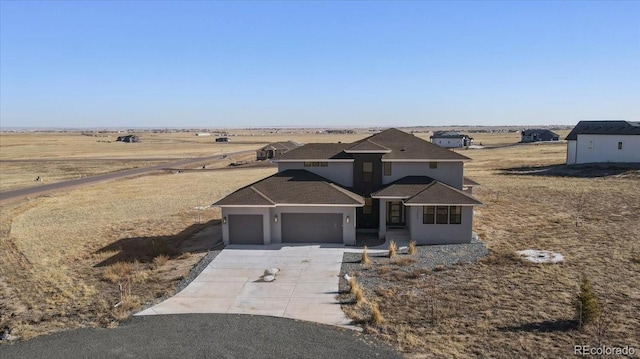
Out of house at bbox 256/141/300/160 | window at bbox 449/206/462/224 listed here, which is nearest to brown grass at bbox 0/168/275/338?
window at bbox 449/206/462/224

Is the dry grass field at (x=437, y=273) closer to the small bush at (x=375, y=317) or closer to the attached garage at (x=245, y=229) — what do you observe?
the small bush at (x=375, y=317)

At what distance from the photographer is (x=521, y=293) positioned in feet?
56.0

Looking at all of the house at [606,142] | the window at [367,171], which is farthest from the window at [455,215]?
the house at [606,142]

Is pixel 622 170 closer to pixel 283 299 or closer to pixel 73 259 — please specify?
pixel 283 299

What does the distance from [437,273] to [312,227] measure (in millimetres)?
8114

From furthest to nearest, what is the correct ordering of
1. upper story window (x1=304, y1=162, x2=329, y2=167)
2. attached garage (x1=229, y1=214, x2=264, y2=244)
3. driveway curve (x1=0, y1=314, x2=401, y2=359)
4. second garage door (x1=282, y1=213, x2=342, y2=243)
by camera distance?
upper story window (x1=304, y1=162, x2=329, y2=167)
second garage door (x1=282, y1=213, x2=342, y2=243)
attached garage (x1=229, y1=214, x2=264, y2=244)
driveway curve (x1=0, y1=314, x2=401, y2=359)

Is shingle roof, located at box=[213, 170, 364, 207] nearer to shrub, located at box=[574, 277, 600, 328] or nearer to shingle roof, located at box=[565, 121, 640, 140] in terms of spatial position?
shrub, located at box=[574, 277, 600, 328]

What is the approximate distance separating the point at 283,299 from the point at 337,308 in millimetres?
2365

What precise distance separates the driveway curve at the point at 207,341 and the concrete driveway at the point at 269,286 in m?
0.91

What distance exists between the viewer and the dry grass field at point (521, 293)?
13375mm

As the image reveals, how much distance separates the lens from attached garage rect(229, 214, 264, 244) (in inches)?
993

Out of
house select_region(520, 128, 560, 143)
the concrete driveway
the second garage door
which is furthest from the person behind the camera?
house select_region(520, 128, 560, 143)

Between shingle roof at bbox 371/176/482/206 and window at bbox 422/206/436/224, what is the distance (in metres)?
0.72

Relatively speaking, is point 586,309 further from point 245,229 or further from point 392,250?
point 245,229
